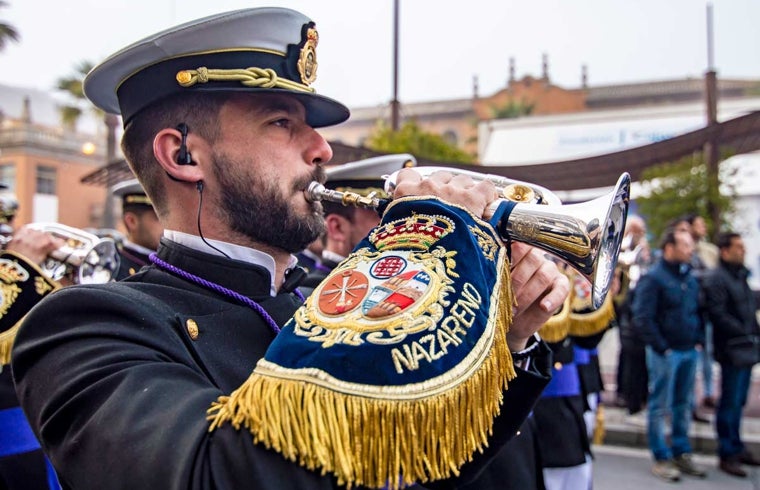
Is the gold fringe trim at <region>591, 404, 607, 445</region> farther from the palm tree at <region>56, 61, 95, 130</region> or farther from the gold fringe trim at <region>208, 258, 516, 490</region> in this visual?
the palm tree at <region>56, 61, 95, 130</region>

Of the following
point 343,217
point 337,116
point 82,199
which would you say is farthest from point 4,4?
point 337,116

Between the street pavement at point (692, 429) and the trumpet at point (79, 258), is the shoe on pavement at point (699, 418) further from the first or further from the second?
the trumpet at point (79, 258)

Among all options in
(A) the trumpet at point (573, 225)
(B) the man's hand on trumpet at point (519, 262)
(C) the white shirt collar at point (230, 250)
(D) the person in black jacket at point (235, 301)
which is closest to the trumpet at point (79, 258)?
(D) the person in black jacket at point (235, 301)

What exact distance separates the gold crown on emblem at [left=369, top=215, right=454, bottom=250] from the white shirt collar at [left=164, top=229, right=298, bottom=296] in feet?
1.42

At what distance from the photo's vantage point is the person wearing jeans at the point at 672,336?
236 inches

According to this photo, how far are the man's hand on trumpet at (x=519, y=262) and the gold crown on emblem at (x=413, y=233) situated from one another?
0.09m

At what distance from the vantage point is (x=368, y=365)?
41.5 inches

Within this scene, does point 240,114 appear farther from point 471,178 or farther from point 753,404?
point 753,404

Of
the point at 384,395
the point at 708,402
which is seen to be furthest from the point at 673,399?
the point at 384,395

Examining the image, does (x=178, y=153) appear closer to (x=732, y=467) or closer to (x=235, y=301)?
(x=235, y=301)

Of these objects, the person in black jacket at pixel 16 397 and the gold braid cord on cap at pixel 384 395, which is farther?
the person in black jacket at pixel 16 397

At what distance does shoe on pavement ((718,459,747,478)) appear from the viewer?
5822mm

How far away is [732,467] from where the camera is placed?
589cm

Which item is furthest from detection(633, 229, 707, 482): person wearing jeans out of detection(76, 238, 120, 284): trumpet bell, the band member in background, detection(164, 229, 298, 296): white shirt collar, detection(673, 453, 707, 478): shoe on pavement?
detection(164, 229, 298, 296): white shirt collar
